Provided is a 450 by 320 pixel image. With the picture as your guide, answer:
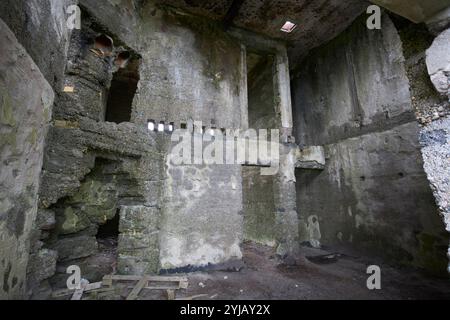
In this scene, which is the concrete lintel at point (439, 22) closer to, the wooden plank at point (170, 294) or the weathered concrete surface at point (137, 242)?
the wooden plank at point (170, 294)

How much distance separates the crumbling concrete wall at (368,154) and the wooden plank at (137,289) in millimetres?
4878

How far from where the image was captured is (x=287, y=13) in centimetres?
551

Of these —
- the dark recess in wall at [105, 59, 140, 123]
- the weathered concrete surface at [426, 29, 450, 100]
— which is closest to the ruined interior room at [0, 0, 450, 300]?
the weathered concrete surface at [426, 29, 450, 100]

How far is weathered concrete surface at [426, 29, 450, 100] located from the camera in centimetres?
153

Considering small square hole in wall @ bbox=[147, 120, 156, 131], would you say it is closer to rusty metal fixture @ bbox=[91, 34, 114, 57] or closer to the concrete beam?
rusty metal fixture @ bbox=[91, 34, 114, 57]

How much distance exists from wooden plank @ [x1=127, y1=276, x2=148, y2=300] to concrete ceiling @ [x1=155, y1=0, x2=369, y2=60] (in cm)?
550

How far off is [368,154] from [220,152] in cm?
352

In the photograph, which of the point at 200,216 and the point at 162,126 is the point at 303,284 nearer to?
the point at 200,216

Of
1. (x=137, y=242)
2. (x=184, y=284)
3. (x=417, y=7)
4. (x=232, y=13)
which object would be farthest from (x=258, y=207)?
(x=417, y=7)

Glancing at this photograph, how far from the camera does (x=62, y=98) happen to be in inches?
130

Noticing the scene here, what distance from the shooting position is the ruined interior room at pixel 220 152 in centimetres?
207

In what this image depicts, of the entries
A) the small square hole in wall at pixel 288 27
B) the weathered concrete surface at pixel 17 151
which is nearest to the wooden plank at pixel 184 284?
the weathered concrete surface at pixel 17 151
